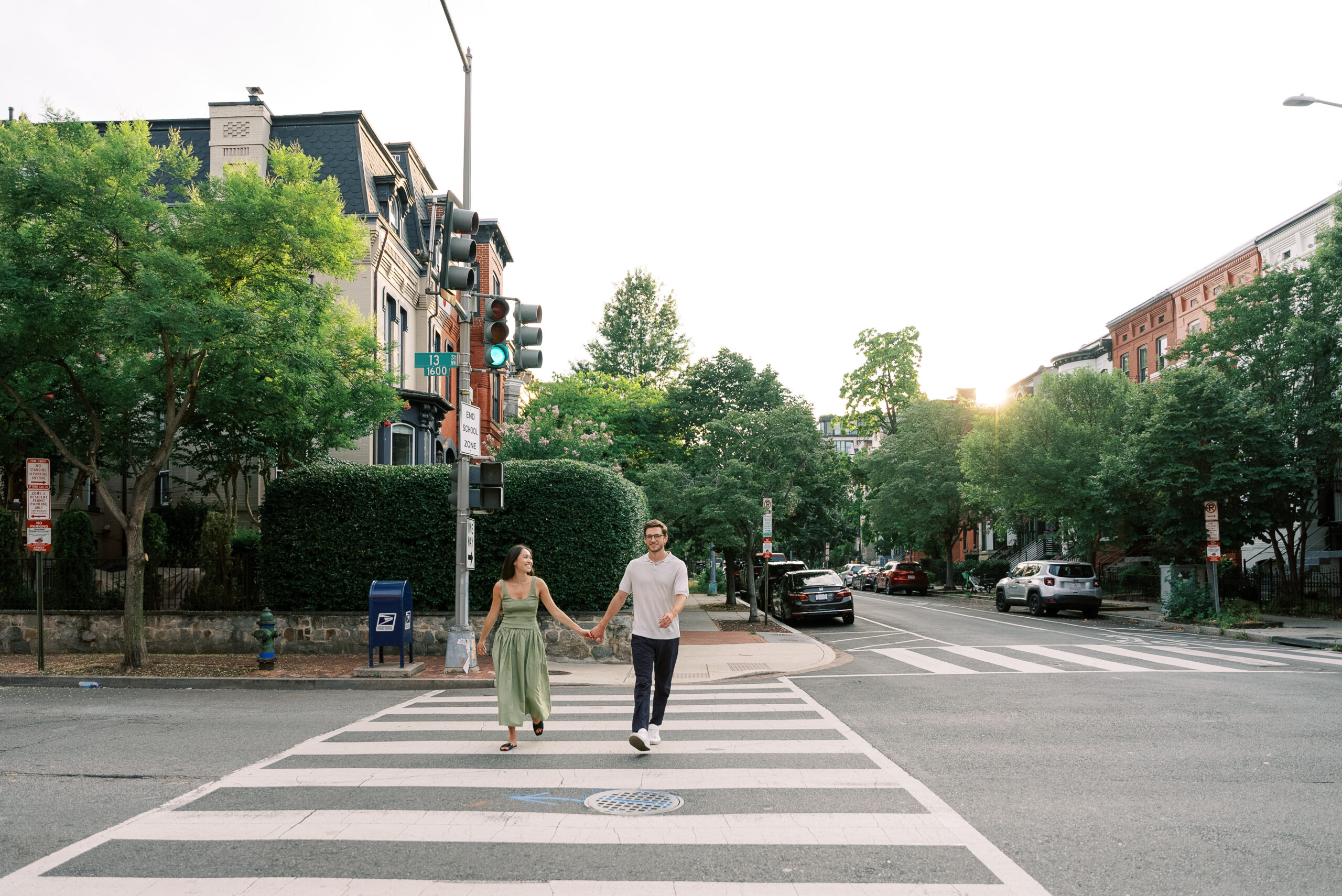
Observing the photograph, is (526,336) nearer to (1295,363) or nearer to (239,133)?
(239,133)

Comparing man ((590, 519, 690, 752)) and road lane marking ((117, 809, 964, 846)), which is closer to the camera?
road lane marking ((117, 809, 964, 846))

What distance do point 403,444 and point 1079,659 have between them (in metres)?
17.4

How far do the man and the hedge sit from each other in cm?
826

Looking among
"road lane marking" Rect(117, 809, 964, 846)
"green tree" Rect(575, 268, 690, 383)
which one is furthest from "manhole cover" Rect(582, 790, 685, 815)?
"green tree" Rect(575, 268, 690, 383)

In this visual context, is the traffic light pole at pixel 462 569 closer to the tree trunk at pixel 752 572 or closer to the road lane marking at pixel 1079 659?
the road lane marking at pixel 1079 659

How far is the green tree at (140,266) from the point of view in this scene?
12422 mm

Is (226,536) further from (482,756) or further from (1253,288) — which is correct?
(1253,288)

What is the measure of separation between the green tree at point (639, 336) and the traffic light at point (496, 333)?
4103 centimetres

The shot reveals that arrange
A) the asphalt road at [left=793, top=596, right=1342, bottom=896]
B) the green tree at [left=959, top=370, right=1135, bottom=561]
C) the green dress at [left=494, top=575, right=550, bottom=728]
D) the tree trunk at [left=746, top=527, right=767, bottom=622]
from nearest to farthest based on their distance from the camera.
Result: the asphalt road at [left=793, top=596, right=1342, bottom=896]
the green dress at [left=494, top=575, right=550, bottom=728]
the tree trunk at [left=746, top=527, right=767, bottom=622]
the green tree at [left=959, top=370, right=1135, bottom=561]

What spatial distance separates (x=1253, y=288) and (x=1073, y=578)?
9861 mm

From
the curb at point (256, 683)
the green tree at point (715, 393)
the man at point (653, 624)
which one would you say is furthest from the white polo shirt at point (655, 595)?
the green tree at point (715, 393)

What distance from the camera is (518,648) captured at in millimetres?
7895

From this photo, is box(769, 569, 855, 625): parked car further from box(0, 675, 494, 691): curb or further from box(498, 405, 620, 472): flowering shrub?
box(0, 675, 494, 691): curb

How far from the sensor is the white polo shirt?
7637 mm
